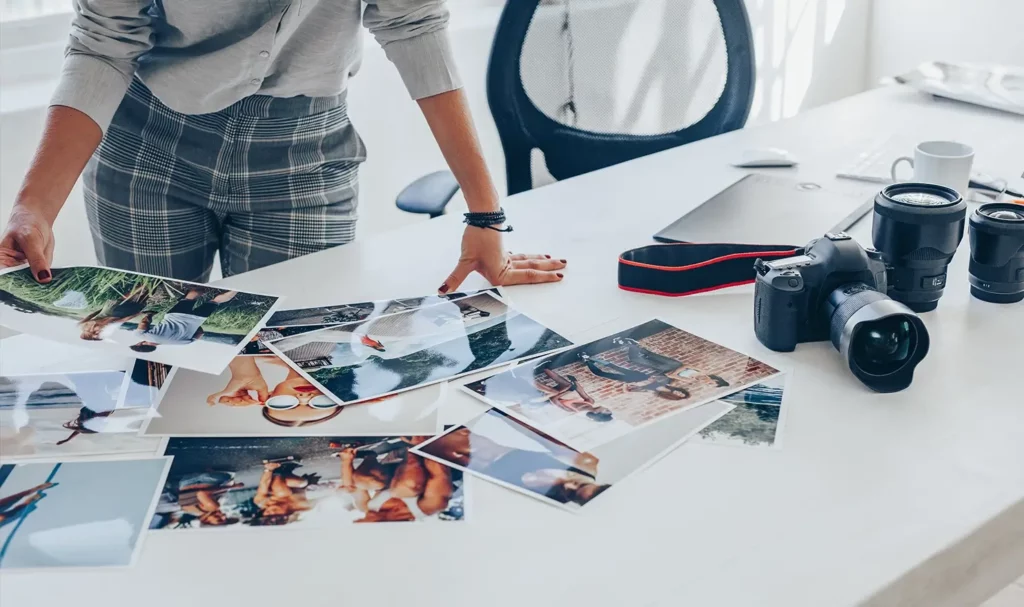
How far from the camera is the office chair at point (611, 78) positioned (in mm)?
1671

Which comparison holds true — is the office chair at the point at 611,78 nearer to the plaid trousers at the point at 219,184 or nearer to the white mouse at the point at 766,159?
the white mouse at the point at 766,159

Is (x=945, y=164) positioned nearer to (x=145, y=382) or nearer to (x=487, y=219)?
(x=487, y=219)

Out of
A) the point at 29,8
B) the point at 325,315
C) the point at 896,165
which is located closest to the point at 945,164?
the point at 896,165

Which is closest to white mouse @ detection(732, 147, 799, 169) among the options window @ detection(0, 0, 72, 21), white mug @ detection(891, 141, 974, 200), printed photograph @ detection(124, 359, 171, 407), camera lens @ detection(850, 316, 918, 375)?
white mug @ detection(891, 141, 974, 200)

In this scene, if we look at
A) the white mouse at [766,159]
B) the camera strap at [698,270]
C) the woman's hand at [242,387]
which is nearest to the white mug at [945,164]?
the white mouse at [766,159]

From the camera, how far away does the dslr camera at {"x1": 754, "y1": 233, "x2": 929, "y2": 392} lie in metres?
0.89

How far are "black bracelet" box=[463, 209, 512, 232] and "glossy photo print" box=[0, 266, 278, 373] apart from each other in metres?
0.26

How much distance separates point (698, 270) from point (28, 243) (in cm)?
73

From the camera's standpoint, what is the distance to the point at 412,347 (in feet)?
3.26

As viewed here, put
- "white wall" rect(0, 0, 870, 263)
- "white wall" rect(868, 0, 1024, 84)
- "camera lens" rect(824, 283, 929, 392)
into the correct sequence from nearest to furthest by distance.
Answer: "camera lens" rect(824, 283, 929, 392) → "white wall" rect(0, 0, 870, 263) → "white wall" rect(868, 0, 1024, 84)

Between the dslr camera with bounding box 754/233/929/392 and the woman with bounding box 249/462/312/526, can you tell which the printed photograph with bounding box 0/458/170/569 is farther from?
the dslr camera with bounding box 754/233/929/392

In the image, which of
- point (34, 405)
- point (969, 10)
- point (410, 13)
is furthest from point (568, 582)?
point (969, 10)

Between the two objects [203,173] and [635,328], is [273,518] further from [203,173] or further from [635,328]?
[203,173]

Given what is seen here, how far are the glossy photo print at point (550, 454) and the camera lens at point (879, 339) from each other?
0.45 feet
